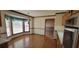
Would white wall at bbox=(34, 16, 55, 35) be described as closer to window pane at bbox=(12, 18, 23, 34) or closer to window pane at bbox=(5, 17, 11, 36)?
window pane at bbox=(12, 18, 23, 34)

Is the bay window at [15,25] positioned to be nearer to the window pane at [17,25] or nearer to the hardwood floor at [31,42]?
the window pane at [17,25]

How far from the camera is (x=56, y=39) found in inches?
56.2

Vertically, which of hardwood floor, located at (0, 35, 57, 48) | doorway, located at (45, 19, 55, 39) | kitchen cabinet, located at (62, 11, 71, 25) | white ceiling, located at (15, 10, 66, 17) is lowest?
hardwood floor, located at (0, 35, 57, 48)

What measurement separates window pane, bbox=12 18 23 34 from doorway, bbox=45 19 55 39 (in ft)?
1.51

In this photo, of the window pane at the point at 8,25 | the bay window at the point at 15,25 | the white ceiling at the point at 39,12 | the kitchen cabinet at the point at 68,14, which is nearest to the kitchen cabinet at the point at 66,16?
the kitchen cabinet at the point at 68,14

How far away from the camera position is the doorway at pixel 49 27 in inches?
56.4

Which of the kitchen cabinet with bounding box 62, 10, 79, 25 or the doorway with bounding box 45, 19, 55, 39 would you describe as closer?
the kitchen cabinet with bounding box 62, 10, 79, 25

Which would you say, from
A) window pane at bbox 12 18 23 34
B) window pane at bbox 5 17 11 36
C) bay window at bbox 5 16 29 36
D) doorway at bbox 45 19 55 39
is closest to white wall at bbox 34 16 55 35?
doorway at bbox 45 19 55 39

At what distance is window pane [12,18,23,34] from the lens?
1433 millimetres

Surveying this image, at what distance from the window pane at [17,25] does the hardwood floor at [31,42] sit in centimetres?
14

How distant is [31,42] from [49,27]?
0.41 meters
